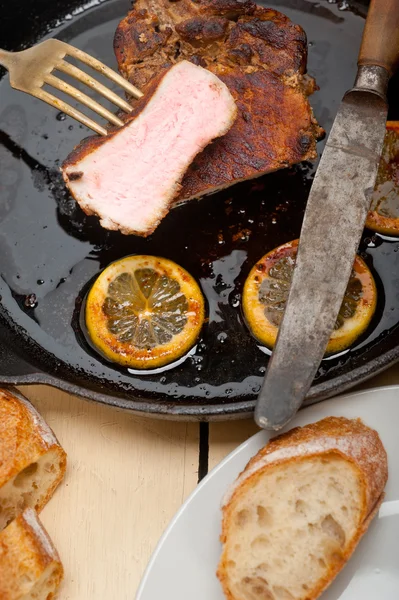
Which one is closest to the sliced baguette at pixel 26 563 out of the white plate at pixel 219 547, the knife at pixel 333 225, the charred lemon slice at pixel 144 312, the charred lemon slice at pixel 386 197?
the white plate at pixel 219 547

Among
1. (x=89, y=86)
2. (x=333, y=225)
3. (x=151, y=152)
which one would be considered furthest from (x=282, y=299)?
(x=89, y=86)

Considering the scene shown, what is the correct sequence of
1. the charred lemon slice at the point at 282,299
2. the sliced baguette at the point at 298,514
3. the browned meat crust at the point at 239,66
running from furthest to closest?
the browned meat crust at the point at 239,66
the charred lemon slice at the point at 282,299
the sliced baguette at the point at 298,514

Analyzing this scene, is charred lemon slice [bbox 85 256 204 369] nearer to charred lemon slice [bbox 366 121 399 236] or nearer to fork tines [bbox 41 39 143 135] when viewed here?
fork tines [bbox 41 39 143 135]

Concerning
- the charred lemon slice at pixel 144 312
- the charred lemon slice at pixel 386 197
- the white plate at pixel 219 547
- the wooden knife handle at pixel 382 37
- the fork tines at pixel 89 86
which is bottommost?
the white plate at pixel 219 547

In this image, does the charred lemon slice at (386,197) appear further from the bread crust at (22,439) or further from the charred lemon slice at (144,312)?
the bread crust at (22,439)

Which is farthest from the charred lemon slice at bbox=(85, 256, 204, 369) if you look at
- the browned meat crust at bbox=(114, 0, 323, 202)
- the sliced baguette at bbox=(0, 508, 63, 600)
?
the sliced baguette at bbox=(0, 508, 63, 600)
